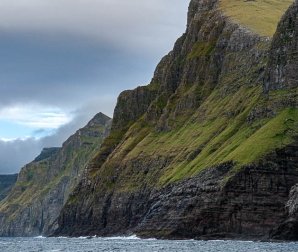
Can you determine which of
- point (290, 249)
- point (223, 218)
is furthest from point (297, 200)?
point (223, 218)

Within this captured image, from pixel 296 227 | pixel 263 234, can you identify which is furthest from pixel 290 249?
pixel 263 234

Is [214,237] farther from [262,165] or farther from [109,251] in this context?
[109,251]

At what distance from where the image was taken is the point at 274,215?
184 m

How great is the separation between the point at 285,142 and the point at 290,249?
231ft

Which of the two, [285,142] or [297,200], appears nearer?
[297,200]

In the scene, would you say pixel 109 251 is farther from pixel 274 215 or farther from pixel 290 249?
pixel 274 215

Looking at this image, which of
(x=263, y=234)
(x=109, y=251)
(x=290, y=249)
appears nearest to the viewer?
(x=290, y=249)

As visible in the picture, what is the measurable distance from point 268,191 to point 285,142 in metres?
15.8

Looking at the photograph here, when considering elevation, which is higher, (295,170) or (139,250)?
(295,170)

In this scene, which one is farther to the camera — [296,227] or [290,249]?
[296,227]

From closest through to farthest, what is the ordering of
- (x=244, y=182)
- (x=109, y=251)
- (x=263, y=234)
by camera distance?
(x=109, y=251)
(x=263, y=234)
(x=244, y=182)

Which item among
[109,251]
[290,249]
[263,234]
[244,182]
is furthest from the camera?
[244,182]

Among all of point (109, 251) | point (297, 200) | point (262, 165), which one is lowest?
point (109, 251)

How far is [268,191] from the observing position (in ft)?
622
